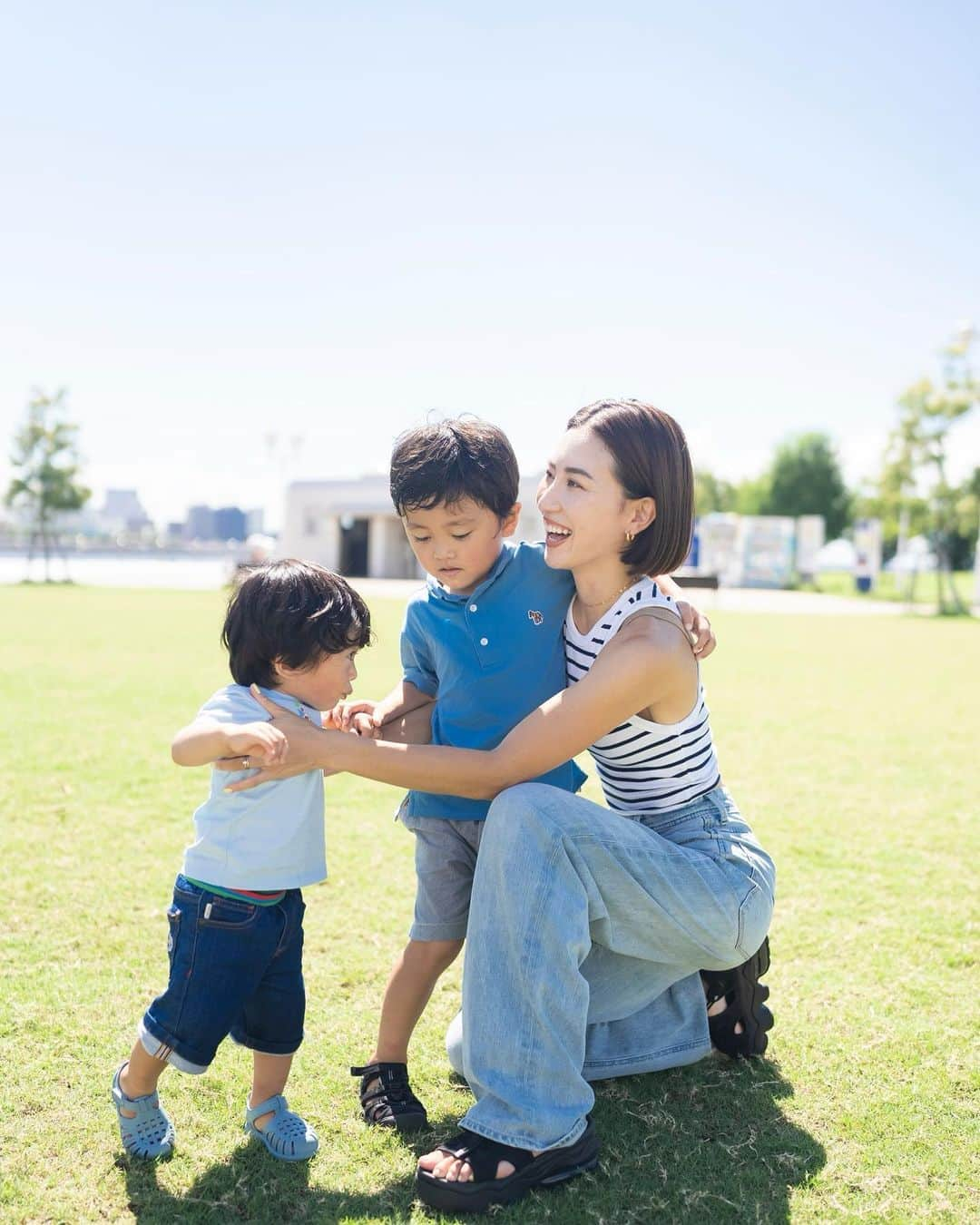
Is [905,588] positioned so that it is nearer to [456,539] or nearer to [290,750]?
[456,539]

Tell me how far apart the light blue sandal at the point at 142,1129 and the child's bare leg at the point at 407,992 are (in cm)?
54

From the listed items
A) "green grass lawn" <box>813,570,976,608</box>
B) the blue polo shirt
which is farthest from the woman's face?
"green grass lawn" <box>813,570,976,608</box>

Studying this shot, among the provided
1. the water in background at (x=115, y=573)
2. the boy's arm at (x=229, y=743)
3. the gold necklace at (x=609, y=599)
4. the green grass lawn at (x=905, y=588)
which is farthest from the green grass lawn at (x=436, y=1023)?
the green grass lawn at (x=905, y=588)

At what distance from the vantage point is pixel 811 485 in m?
76.9

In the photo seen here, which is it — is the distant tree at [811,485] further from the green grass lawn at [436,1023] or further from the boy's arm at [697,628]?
the boy's arm at [697,628]

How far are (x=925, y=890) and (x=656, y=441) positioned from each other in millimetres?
2770

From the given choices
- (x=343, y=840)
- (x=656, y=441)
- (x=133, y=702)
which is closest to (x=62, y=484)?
(x=133, y=702)

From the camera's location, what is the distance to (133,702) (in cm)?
863

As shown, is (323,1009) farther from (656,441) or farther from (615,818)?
(656,441)

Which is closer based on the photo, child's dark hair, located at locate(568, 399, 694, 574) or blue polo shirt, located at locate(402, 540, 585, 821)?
child's dark hair, located at locate(568, 399, 694, 574)

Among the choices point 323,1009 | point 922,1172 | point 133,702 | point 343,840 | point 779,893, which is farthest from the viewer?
point 133,702

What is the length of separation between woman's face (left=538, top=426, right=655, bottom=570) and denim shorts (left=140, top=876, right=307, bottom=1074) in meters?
1.06

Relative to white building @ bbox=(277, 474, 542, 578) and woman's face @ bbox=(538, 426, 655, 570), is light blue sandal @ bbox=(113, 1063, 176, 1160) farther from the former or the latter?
white building @ bbox=(277, 474, 542, 578)

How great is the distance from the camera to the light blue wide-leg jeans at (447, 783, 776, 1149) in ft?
7.41
